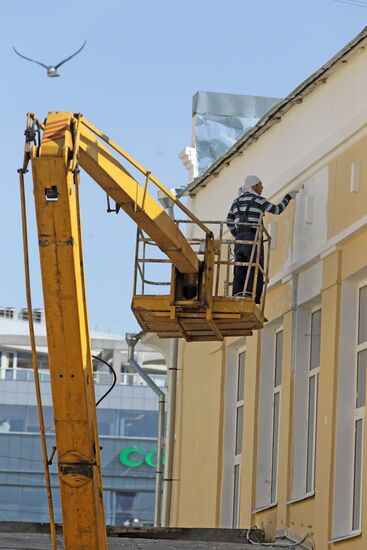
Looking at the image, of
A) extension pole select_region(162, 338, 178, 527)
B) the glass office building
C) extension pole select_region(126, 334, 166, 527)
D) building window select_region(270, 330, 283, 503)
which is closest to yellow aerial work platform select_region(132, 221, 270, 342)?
building window select_region(270, 330, 283, 503)

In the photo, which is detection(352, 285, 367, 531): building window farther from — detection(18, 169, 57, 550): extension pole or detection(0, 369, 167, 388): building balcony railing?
detection(0, 369, 167, 388): building balcony railing

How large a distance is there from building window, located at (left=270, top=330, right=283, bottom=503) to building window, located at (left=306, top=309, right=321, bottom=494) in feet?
4.49

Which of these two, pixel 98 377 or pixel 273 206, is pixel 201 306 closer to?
pixel 273 206

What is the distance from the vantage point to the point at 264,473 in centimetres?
2262

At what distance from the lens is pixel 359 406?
756 inches

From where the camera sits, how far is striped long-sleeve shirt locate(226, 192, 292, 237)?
2059 centimetres

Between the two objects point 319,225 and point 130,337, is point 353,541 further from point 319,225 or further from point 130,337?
point 130,337

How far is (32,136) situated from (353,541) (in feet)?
20.2

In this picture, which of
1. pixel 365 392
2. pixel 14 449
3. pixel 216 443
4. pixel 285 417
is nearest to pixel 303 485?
pixel 285 417

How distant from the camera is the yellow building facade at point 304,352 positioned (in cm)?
1928

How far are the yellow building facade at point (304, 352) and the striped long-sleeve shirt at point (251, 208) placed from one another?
596 millimetres

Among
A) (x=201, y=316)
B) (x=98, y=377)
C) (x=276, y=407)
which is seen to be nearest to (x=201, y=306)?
(x=201, y=316)

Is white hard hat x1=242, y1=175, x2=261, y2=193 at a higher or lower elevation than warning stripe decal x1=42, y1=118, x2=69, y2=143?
higher

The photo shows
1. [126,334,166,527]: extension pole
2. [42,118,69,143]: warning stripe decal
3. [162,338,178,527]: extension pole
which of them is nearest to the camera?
[42,118,69,143]: warning stripe decal
